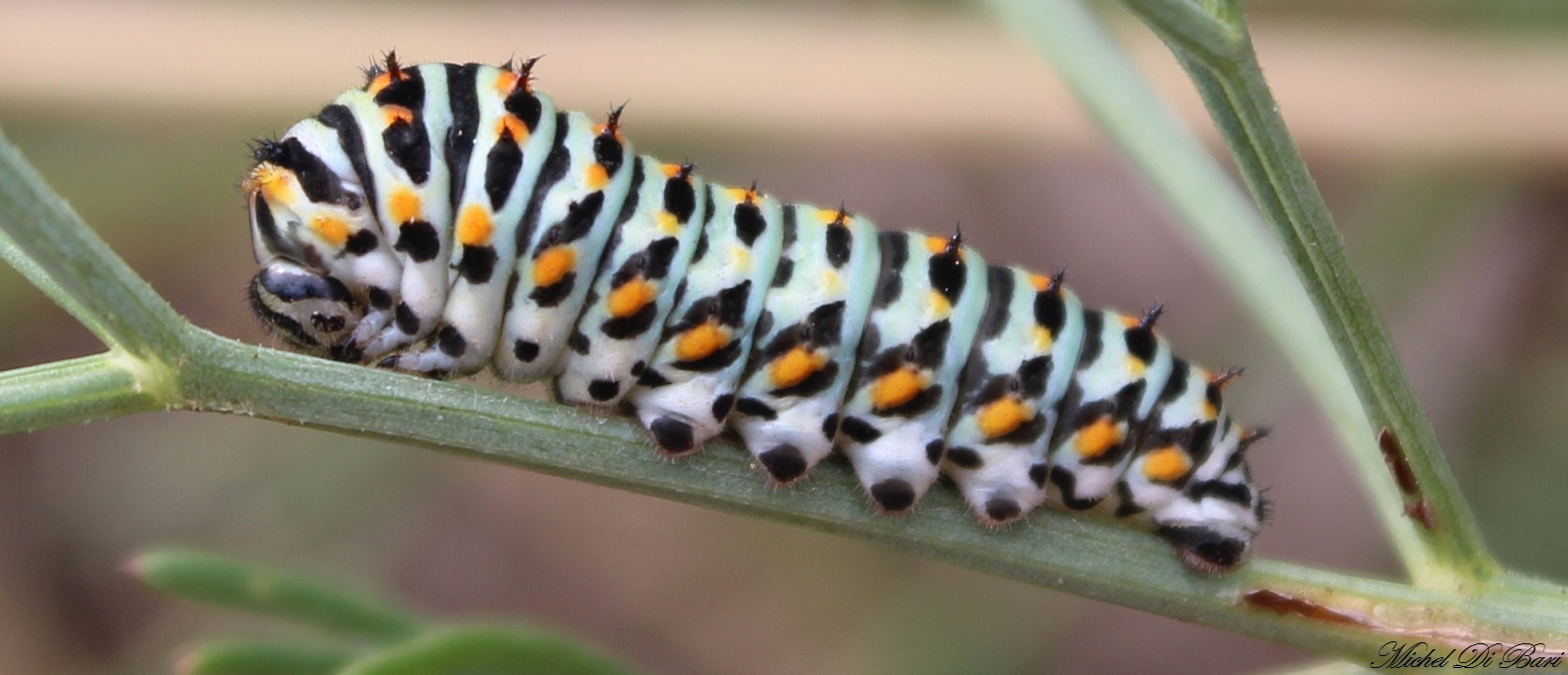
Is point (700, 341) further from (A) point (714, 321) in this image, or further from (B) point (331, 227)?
(B) point (331, 227)

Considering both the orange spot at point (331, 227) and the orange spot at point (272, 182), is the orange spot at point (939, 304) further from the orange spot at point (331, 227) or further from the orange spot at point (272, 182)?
the orange spot at point (272, 182)

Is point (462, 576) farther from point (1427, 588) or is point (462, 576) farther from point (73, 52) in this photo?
point (1427, 588)

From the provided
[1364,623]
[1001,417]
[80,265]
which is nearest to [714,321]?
[1001,417]

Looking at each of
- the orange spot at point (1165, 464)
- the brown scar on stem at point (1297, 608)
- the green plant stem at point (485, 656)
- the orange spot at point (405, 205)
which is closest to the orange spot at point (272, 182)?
the orange spot at point (405, 205)

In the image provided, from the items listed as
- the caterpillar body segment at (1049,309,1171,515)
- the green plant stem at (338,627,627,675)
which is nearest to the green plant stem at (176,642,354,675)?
the green plant stem at (338,627,627,675)

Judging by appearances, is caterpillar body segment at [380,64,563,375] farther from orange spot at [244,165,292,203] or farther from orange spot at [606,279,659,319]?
orange spot at [244,165,292,203]

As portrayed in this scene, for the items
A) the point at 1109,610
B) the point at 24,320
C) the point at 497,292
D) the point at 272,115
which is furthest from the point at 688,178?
the point at 24,320
